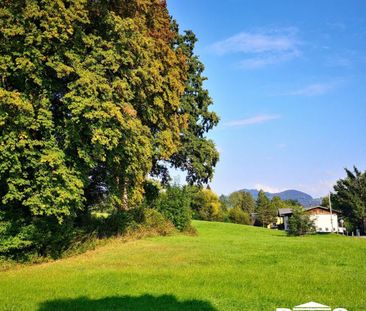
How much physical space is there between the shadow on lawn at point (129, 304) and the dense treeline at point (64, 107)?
23.6 feet

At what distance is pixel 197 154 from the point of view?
115 feet

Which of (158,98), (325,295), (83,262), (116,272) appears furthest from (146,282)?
(158,98)

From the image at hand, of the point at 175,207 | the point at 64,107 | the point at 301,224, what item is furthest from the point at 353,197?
the point at 64,107

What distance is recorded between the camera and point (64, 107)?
18.3 metres

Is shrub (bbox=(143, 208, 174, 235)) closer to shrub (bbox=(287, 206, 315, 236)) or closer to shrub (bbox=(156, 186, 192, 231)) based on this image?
shrub (bbox=(156, 186, 192, 231))

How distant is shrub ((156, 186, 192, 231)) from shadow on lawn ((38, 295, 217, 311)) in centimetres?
2392

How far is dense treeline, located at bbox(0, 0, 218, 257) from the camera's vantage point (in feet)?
53.2

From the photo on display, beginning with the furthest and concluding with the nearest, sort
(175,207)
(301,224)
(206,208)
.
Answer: (206,208) < (301,224) < (175,207)

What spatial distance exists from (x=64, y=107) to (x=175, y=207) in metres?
17.9

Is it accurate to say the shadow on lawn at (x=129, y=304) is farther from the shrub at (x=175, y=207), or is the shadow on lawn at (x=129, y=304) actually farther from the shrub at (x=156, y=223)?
the shrub at (x=175, y=207)

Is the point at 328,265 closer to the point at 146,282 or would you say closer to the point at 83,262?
the point at 146,282

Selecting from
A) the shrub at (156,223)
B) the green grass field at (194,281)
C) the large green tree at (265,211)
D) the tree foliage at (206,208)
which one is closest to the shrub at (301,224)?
the shrub at (156,223)

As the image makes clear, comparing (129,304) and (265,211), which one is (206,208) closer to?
(265,211)

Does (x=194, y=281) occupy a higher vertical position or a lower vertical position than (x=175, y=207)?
lower
